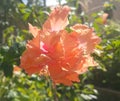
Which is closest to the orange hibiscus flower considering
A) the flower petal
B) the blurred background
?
the flower petal

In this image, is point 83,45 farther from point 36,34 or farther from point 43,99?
point 43,99

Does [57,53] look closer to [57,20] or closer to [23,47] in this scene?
[57,20]

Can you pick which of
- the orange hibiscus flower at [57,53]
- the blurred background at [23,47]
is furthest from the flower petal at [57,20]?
the blurred background at [23,47]

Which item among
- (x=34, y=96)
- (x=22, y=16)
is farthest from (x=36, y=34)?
(x=34, y=96)

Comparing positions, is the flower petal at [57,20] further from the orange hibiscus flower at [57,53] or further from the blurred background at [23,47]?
the blurred background at [23,47]

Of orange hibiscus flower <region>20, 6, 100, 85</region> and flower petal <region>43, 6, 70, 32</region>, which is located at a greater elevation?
flower petal <region>43, 6, 70, 32</region>

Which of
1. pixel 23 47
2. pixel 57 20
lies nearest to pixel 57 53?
pixel 57 20

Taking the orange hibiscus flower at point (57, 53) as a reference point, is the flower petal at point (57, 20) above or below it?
above

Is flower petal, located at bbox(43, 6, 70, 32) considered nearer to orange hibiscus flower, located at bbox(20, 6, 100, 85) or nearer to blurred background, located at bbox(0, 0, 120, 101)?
orange hibiscus flower, located at bbox(20, 6, 100, 85)

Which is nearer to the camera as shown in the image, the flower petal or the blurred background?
the flower petal
